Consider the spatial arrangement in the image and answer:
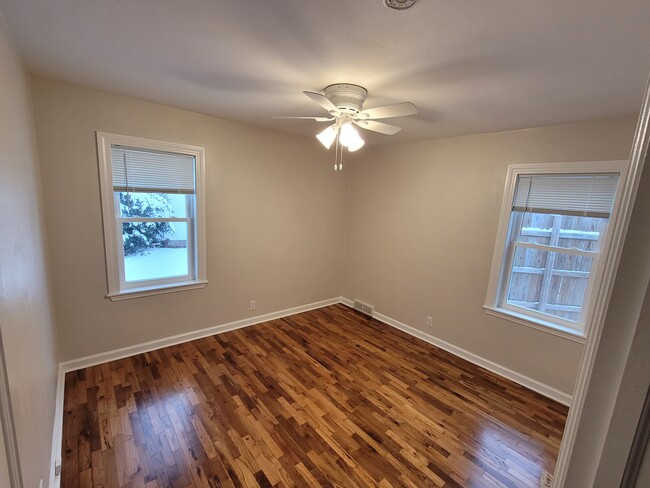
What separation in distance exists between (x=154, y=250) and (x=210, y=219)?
2.06ft

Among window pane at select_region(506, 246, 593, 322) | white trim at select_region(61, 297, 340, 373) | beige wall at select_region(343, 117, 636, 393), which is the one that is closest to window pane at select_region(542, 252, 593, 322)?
window pane at select_region(506, 246, 593, 322)

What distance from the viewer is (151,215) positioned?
2.87 m

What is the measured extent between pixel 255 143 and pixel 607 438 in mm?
3489

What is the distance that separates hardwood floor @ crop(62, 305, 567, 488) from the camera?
1775mm

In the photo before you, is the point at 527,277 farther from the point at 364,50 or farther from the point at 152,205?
the point at 152,205

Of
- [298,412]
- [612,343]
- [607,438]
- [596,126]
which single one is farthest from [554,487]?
[596,126]

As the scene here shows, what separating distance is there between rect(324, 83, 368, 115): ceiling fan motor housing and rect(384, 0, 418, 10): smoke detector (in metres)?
0.76

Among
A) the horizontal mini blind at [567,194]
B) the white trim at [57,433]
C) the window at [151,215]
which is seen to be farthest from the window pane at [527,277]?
the white trim at [57,433]

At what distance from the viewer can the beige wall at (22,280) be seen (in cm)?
103

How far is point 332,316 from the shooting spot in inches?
163

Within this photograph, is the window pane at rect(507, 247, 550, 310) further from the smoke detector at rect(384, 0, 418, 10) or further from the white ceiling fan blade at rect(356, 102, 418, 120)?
the smoke detector at rect(384, 0, 418, 10)

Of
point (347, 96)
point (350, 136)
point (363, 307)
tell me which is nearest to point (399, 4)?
point (347, 96)

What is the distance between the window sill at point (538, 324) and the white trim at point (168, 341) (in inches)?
94.3

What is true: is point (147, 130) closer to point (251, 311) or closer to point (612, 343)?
point (251, 311)
